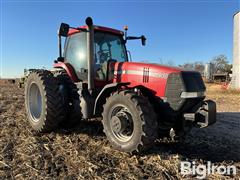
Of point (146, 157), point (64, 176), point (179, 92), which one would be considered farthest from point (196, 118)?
point (64, 176)

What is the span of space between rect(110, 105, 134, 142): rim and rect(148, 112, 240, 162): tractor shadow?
0.51 metres

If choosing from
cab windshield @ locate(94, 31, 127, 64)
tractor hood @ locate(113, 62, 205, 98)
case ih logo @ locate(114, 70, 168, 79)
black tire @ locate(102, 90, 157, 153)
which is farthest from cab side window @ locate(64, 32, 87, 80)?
black tire @ locate(102, 90, 157, 153)

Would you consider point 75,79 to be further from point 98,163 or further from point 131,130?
point 98,163

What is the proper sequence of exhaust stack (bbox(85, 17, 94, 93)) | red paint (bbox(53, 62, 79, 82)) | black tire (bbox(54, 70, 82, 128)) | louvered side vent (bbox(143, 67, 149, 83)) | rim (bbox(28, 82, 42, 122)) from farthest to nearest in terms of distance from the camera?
rim (bbox(28, 82, 42, 122)) → red paint (bbox(53, 62, 79, 82)) → black tire (bbox(54, 70, 82, 128)) → exhaust stack (bbox(85, 17, 94, 93)) → louvered side vent (bbox(143, 67, 149, 83))

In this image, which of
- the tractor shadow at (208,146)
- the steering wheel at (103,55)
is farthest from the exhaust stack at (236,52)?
the steering wheel at (103,55)

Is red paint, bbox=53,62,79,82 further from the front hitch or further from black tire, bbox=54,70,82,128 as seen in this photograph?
the front hitch

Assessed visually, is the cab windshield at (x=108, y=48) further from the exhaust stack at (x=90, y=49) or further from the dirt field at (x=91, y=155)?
the dirt field at (x=91, y=155)

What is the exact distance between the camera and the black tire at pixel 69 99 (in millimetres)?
6105

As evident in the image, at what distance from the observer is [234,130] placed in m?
7.64

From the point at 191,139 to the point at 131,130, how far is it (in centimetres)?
193

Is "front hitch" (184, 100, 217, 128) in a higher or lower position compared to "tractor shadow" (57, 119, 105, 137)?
higher

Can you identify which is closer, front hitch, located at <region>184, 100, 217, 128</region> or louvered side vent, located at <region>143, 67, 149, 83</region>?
front hitch, located at <region>184, 100, 217, 128</region>

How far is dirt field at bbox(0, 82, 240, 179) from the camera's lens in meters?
4.11

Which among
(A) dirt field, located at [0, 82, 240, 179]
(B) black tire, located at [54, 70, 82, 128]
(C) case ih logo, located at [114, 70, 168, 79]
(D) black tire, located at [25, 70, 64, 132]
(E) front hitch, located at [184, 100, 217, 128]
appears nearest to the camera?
(A) dirt field, located at [0, 82, 240, 179]
